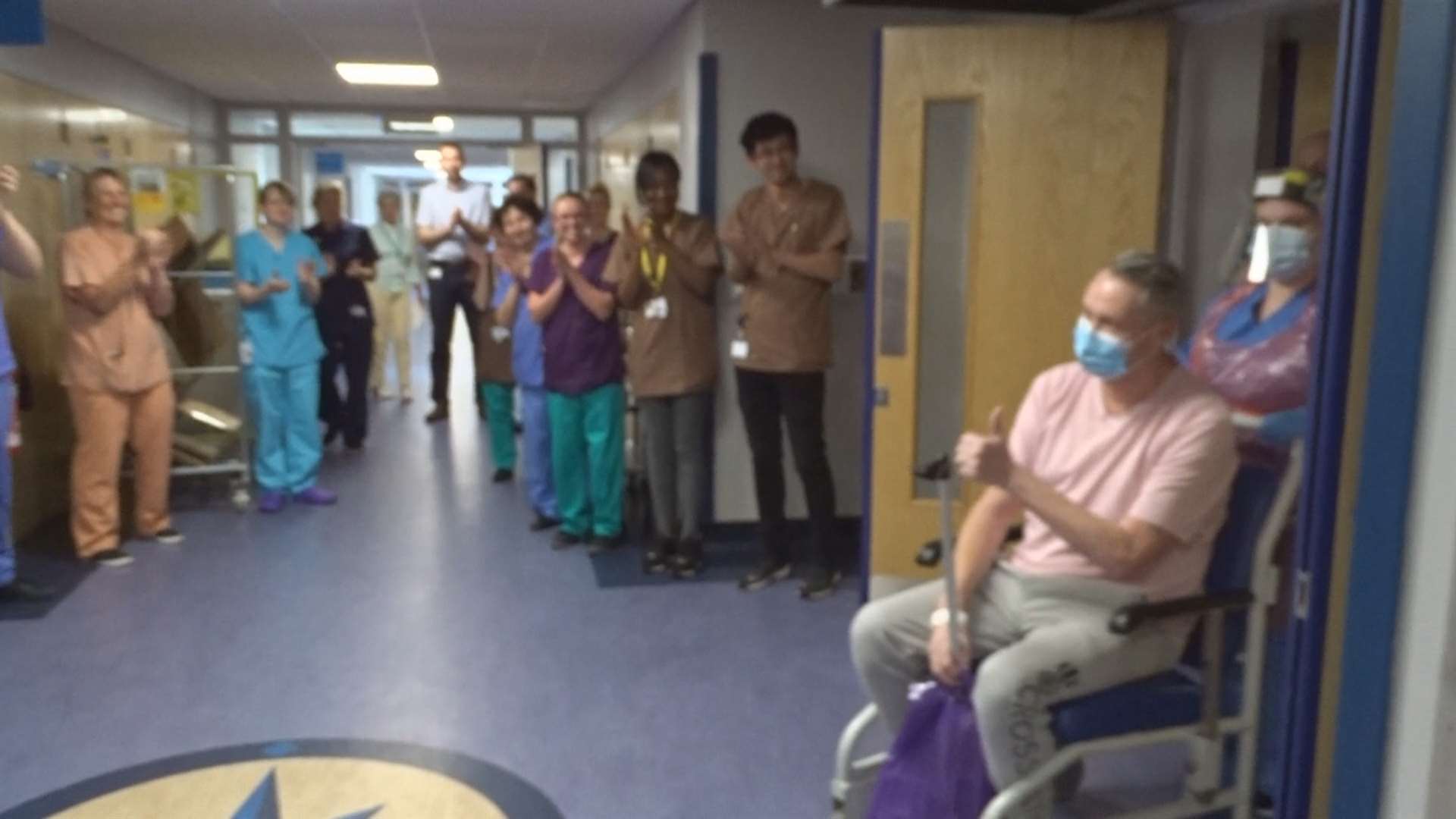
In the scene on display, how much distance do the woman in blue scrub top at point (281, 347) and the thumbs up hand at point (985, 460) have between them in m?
3.76

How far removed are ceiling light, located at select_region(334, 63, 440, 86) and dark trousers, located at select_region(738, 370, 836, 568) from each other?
3938 millimetres

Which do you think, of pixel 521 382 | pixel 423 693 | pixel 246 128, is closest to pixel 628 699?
pixel 423 693

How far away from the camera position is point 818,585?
13.7 feet

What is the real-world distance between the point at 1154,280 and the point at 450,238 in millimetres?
5336

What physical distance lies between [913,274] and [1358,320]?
2.26m

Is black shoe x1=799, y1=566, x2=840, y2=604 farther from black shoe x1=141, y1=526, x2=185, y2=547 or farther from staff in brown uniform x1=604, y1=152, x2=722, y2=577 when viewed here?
black shoe x1=141, y1=526, x2=185, y2=547

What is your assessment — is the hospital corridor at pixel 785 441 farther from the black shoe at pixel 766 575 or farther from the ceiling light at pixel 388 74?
the ceiling light at pixel 388 74

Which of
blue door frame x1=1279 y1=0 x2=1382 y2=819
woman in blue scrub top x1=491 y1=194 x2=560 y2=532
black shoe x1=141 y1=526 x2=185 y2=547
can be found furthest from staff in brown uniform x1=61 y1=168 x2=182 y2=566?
blue door frame x1=1279 y1=0 x2=1382 y2=819

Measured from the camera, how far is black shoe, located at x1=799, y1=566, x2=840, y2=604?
4160 mm

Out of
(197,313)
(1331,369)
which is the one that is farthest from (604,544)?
(1331,369)

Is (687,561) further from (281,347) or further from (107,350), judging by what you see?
(107,350)

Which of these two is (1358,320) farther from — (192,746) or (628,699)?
(192,746)

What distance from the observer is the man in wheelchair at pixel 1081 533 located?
87.0 inches

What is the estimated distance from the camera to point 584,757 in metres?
2.93
